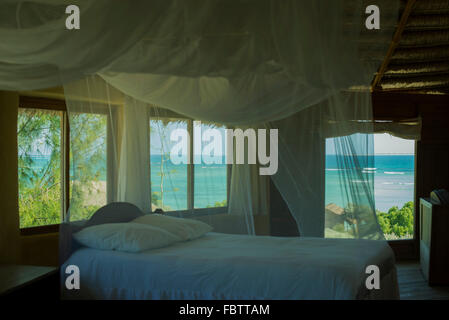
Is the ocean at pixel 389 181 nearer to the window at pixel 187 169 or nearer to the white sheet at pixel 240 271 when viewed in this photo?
the window at pixel 187 169

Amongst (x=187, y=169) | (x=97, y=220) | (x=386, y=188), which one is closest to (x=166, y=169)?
(x=187, y=169)

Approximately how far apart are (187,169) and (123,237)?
787 millimetres

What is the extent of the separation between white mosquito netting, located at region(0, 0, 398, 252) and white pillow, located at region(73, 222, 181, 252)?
0.16 meters

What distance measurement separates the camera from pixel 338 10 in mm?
3229

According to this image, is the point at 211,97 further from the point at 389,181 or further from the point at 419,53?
the point at 389,181

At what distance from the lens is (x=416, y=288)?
17.5 feet

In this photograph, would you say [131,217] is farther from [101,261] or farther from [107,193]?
[101,261]

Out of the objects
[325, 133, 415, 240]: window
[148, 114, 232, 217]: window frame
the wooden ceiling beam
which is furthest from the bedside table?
the wooden ceiling beam

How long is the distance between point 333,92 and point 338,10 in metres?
0.51

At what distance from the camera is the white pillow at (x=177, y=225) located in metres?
4.20

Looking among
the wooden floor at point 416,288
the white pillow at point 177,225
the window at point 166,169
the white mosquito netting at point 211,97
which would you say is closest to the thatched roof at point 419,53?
the white mosquito netting at point 211,97

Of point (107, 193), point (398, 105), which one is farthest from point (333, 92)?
point (398, 105)

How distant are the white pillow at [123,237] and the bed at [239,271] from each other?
0.06m

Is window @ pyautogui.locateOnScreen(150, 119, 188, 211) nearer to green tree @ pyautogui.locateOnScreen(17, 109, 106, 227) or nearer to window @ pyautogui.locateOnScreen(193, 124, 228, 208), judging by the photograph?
window @ pyautogui.locateOnScreen(193, 124, 228, 208)
